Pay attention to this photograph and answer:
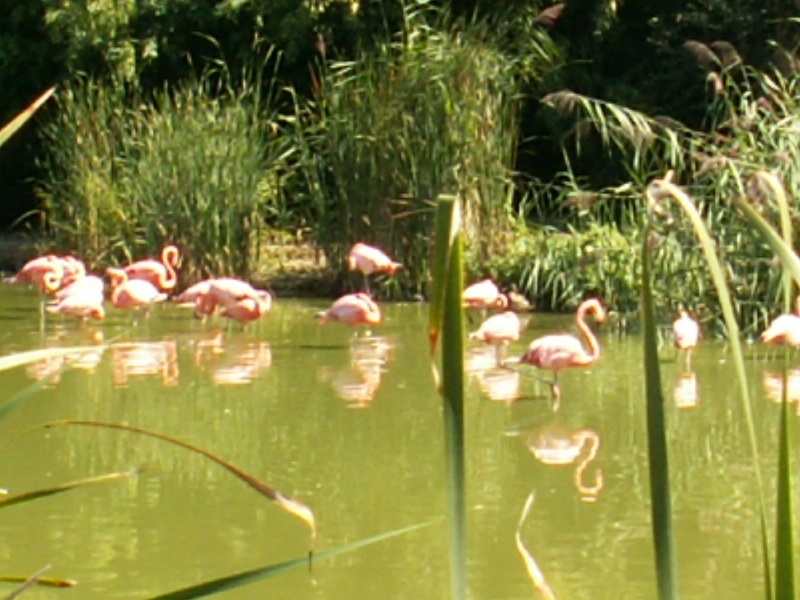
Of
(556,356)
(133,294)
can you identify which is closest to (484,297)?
(133,294)

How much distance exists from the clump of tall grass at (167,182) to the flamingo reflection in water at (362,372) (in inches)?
96.2

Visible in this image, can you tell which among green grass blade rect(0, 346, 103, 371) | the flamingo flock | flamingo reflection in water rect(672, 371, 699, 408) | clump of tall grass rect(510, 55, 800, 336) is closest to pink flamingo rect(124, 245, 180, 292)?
the flamingo flock

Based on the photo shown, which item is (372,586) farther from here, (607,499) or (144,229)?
(144,229)

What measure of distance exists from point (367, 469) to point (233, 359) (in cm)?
290

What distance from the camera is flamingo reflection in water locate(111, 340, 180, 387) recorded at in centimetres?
805

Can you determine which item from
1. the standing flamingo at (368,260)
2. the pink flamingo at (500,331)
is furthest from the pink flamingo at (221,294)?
the pink flamingo at (500,331)

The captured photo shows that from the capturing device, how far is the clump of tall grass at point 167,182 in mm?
11633

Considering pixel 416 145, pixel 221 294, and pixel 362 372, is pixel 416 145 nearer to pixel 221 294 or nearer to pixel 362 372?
pixel 221 294

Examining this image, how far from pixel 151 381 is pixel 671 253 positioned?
3.06m

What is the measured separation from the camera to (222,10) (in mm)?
13641

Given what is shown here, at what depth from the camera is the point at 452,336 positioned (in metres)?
0.99

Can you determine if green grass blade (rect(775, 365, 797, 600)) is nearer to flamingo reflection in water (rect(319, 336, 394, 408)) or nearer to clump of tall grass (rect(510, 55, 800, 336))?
flamingo reflection in water (rect(319, 336, 394, 408))

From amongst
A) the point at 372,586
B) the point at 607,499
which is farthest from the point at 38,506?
the point at 607,499

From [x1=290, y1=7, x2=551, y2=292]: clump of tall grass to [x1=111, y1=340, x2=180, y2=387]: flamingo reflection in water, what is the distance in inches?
101
